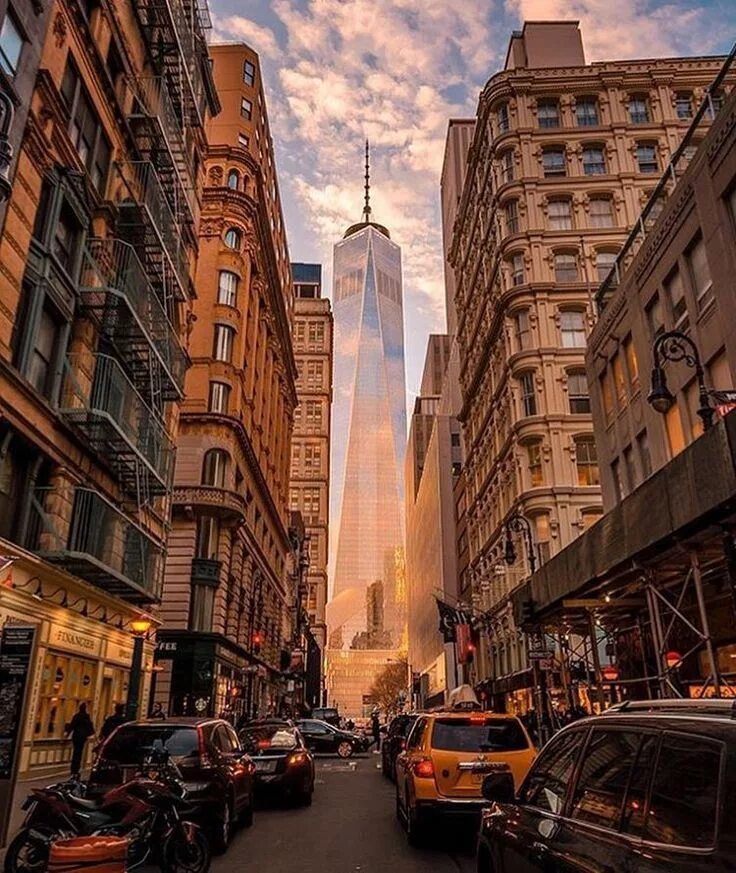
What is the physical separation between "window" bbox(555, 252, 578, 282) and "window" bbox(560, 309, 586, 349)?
2.22m

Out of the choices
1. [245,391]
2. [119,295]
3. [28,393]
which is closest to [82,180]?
[119,295]

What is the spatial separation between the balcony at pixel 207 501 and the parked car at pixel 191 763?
27890 millimetres

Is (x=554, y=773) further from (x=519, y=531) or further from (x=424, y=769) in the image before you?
(x=519, y=531)

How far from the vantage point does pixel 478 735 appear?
33.5 ft

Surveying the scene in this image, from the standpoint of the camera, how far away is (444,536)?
278ft

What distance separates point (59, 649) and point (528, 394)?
30126 mm

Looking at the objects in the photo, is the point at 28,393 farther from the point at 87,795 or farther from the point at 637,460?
the point at 637,460

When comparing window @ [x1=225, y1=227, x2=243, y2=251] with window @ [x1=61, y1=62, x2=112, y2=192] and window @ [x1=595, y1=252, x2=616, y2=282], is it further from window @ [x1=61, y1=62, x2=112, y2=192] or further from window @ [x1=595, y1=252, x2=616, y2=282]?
window @ [x1=61, y1=62, x2=112, y2=192]

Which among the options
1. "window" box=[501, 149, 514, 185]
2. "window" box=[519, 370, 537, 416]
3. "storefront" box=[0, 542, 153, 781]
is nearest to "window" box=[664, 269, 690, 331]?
"storefront" box=[0, 542, 153, 781]

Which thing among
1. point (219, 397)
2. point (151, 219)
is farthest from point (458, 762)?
point (219, 397)

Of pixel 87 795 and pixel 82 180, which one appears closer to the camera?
pixel 87 795

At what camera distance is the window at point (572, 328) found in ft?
138

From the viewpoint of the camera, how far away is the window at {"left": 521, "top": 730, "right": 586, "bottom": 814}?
4.53 meters

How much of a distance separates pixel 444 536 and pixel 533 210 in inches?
1865
